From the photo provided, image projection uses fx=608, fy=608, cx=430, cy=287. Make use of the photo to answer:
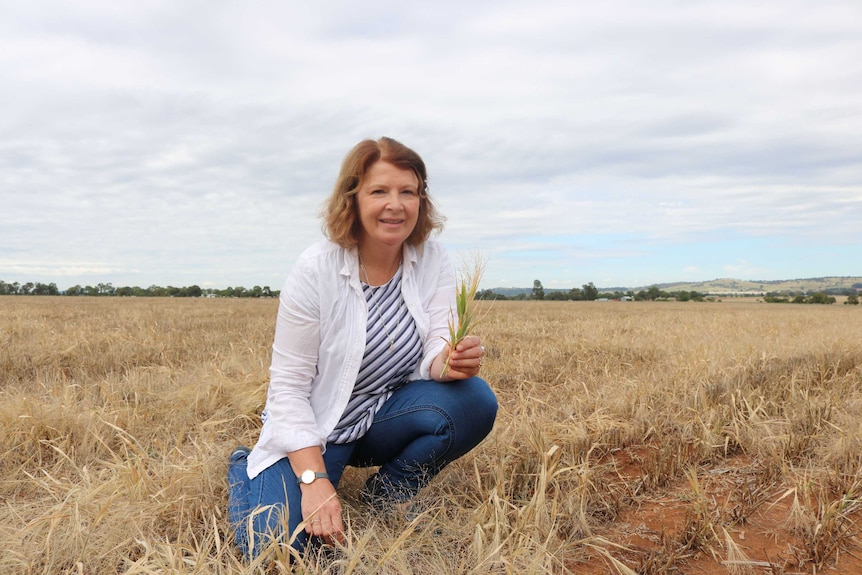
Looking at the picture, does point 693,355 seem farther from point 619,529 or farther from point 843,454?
point 619,529

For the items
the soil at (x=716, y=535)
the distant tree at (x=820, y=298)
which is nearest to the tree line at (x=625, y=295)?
the distant tree at (x=820, y=298)

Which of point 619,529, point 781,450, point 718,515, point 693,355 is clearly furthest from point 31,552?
point 693,355

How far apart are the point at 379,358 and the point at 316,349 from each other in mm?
288

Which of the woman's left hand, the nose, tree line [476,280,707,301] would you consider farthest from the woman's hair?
tree line [476,280,707,301]

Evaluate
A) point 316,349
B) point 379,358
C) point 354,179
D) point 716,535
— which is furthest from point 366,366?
point 716,535

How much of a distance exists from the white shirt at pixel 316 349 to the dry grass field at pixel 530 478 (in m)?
0.40

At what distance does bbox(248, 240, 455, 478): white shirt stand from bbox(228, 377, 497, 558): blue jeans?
96 mm

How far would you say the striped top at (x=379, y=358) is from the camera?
279 centimetres

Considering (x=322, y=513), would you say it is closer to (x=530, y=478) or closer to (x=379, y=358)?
(x=379, y=358)

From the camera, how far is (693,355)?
5.65 m

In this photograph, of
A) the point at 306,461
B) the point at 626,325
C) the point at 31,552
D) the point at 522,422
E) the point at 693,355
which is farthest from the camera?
the point at 626,325

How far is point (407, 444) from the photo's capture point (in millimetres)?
2828

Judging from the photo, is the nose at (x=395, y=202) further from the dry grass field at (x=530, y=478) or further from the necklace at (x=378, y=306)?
the dry grass field at (x=530, y=478)

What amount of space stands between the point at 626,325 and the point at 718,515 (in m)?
8.40
